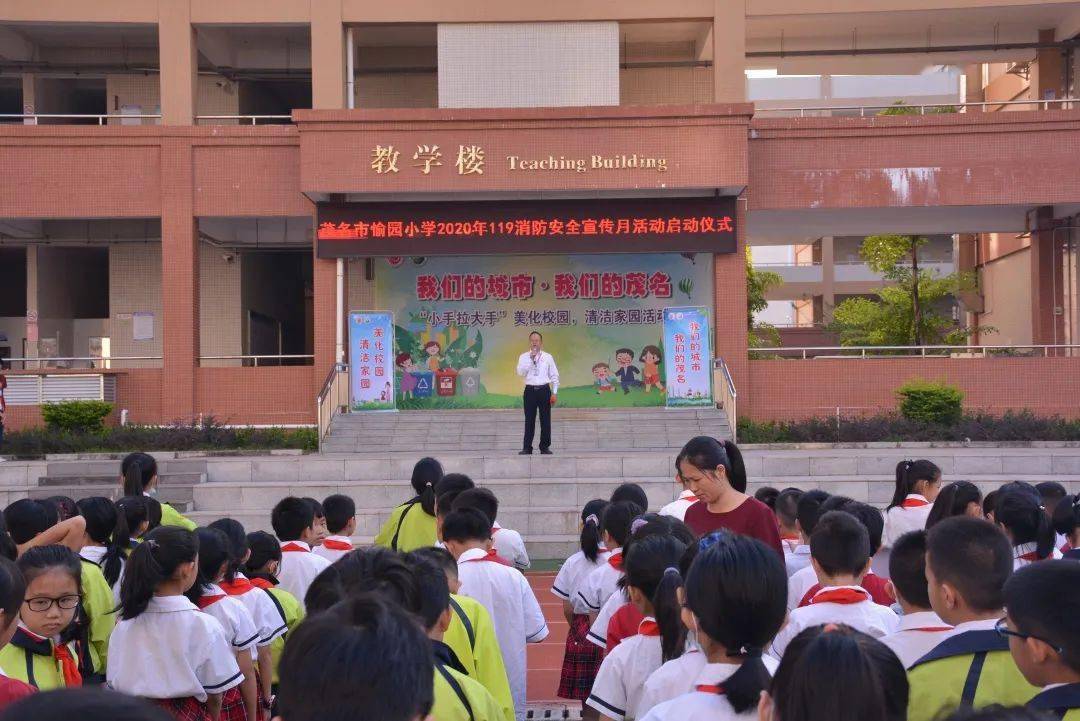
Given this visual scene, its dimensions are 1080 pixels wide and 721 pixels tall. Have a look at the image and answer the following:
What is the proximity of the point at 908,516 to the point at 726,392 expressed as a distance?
10113 mm

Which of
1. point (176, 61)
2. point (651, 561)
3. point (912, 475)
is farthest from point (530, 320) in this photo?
point (651, 561)

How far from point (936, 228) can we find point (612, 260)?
224 inches

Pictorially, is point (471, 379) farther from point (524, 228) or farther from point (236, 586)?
point (236, 586)

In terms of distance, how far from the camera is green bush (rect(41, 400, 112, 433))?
53.7 ft

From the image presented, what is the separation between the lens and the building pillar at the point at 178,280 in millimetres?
17844

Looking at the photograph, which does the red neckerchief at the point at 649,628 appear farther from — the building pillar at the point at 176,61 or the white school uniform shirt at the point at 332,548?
the building pillar at the point at 176,61

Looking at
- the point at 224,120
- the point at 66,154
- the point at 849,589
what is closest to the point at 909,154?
the point at 224,120

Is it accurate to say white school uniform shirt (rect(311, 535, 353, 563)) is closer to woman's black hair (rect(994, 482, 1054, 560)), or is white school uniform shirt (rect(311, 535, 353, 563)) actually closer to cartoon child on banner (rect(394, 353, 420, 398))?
woman's black hair (rect(994, 482, 1054, 560))

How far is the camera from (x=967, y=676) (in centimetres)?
297

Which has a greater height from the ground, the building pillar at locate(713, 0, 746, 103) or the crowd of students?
the building pillar at locate(713, 0, 746, 103)

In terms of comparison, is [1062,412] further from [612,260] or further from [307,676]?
[307,676]

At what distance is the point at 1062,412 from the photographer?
17.6 m

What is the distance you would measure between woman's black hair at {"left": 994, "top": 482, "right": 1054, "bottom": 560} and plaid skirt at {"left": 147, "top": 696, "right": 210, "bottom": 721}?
3.57 metres

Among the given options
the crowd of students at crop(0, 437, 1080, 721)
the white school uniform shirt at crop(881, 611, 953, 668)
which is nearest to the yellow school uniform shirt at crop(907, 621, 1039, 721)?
the crowd of students at crop(0, 437, 1080, 721)
